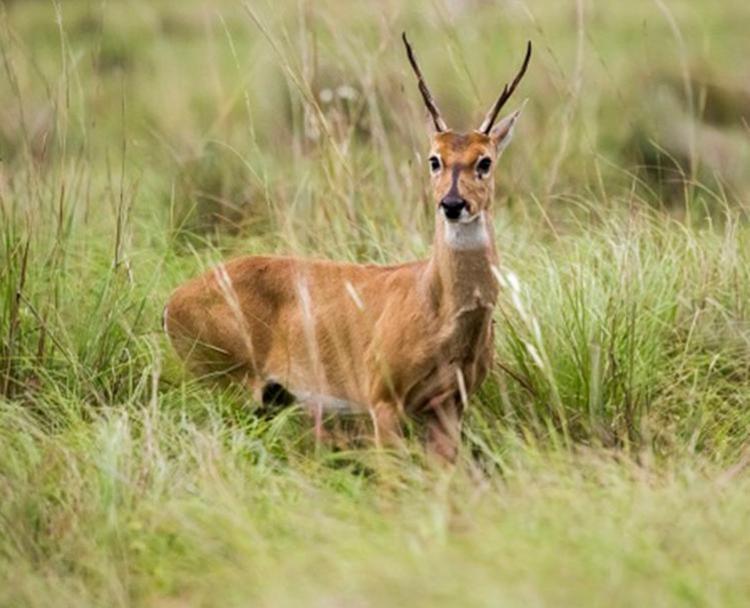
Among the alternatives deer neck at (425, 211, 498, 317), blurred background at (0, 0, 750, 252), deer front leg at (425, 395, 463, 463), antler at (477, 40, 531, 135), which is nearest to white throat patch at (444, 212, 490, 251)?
deer neck at (425, 211, 498, 317)

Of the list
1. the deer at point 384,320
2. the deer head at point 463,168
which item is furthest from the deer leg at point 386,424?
the deer head at point 463,168

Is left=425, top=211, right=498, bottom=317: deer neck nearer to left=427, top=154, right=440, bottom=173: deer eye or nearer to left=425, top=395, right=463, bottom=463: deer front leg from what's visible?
left=427, top=154, right=440, bottom=173: deer eye

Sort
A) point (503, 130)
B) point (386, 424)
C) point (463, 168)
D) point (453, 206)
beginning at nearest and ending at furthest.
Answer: point (453, 206)
point (463, 168)
point (386, 424)
point (503, 130)

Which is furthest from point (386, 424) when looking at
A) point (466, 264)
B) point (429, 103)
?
point (429, 103)

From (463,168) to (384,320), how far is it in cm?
68

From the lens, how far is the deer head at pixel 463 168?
236 inches

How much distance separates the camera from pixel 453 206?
595 centimetres

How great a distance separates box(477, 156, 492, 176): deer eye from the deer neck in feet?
0.41

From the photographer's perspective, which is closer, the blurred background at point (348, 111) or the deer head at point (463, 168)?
the deer head at point (463, 168)

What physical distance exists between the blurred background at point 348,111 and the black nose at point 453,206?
4.48ft

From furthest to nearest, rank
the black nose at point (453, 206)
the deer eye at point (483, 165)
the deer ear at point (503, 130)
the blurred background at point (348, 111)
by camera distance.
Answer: the blurred background at point (348, 111) < the deer ear at point (503, 130) < the deer eye at point (483, 165) < the black nose at point (453, 206)

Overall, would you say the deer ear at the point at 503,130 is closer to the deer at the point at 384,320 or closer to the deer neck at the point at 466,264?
the deer at the point at 384,320

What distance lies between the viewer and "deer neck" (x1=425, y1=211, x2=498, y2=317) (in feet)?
20.2

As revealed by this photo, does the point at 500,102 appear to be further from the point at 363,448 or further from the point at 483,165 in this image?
the point at 363,448
